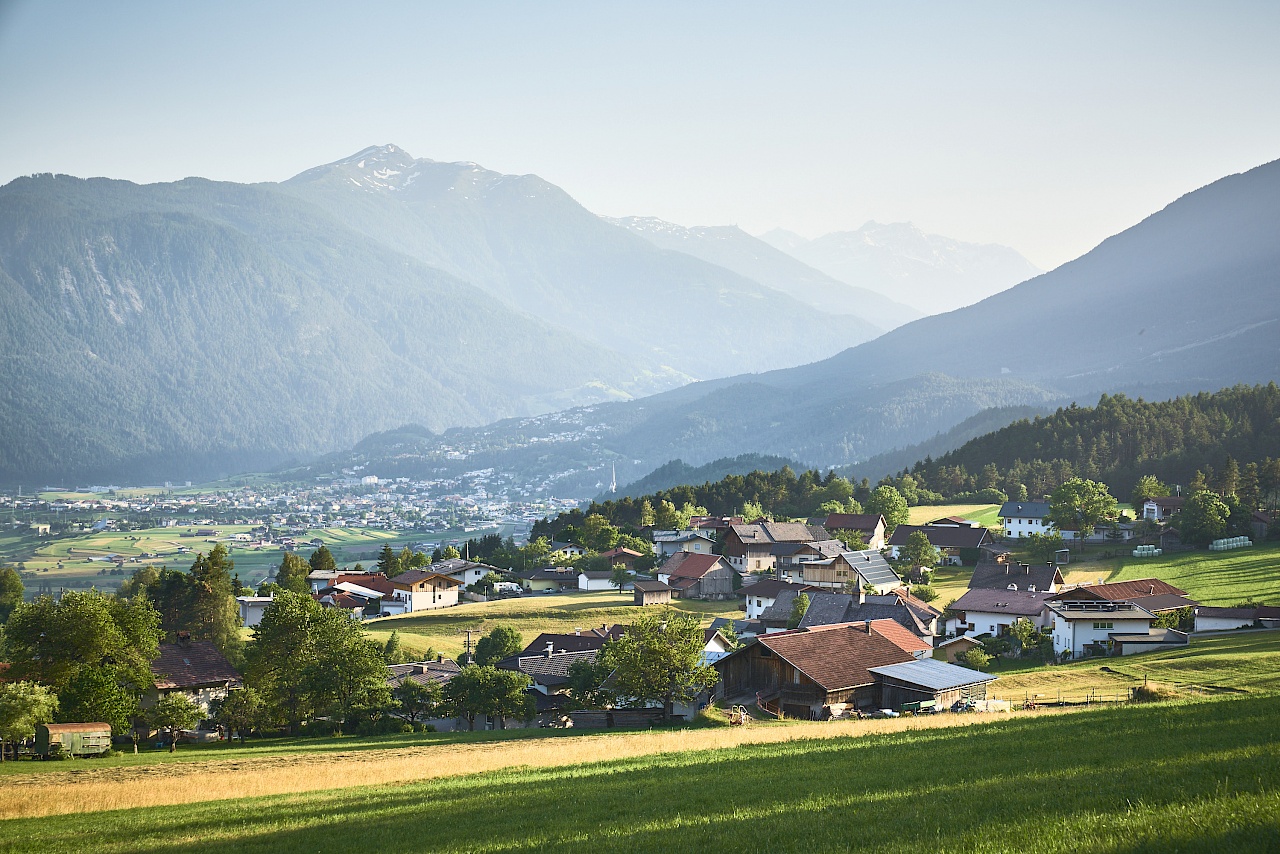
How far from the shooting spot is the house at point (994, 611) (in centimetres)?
5884

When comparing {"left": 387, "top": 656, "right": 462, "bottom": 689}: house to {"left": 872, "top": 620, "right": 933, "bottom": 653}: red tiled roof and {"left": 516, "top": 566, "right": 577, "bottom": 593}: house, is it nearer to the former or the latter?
{"left": 872, "top": 620, "right": 933, "bottom": 653}: red tiled roof

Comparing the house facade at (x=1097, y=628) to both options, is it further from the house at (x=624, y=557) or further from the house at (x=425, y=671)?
the house at (x=624, y=557)

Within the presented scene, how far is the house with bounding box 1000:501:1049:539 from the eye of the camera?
94.4 meters

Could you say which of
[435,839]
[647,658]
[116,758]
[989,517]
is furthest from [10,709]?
[989,517]

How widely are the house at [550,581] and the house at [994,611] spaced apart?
35.3 meters

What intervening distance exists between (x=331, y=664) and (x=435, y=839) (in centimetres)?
2715

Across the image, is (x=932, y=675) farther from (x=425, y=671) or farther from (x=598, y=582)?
(x=598, y=582)

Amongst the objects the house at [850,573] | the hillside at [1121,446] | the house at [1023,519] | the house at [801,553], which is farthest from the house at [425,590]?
the hillside at [1121,446]

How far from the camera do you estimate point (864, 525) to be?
309 ft

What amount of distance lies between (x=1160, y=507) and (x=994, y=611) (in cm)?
4276

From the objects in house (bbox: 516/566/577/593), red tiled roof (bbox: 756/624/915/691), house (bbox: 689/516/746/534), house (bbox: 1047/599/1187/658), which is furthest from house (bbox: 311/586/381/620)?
house (bbox: 1047/599/1187/658)

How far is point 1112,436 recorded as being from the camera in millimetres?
135875

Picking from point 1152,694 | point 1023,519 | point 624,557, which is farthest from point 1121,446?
point 1152,694

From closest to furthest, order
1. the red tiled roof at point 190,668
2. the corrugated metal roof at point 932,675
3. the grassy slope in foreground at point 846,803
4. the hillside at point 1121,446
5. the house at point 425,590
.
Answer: the grassy slope in foreground at point 846,803, the corrugated metal roof at point 932,675, the red tiled roof at point 190,668, the house at point 425,590, the hillside at point 1121,446
